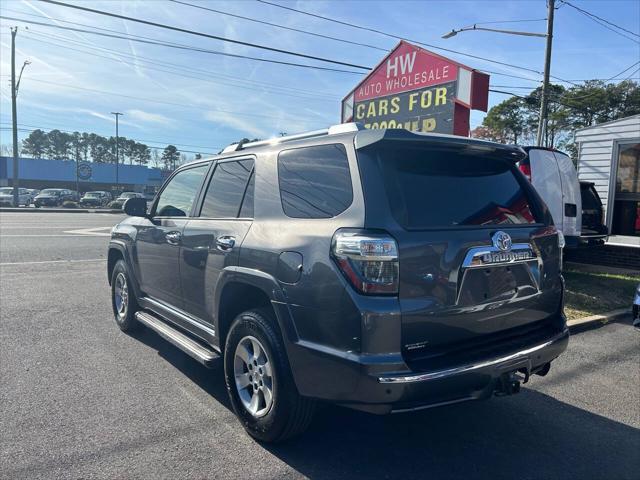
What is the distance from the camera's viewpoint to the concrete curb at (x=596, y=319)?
246 inches

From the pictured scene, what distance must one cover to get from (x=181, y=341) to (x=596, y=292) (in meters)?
6.72

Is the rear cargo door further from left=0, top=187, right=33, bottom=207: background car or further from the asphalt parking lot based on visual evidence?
left=0, top=187, right=33, bottom=207: background car

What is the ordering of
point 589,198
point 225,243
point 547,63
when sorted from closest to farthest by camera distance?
point 225,243, point 589,198, point 547,63

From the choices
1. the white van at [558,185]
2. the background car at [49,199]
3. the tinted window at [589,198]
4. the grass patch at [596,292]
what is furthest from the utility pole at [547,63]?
the background car at [49,199]

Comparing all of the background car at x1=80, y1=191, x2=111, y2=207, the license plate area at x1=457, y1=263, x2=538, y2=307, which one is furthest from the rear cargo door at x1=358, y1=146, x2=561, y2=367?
the background car at x1=80, y1=191, x2=111, y2=207

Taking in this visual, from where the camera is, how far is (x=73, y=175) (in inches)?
2594

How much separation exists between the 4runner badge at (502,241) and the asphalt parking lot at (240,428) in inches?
52.5

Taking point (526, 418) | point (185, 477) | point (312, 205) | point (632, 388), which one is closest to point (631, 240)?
point (632, 388)

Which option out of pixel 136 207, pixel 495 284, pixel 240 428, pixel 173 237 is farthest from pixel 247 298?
pixel 136 207

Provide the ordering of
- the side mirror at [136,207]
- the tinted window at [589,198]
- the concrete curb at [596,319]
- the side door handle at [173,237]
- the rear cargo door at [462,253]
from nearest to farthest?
1. the rear cargo door at [462,253]
2. the side door handle at [173,237]
3. the side mirror at [136,207]
4. the concrete curb at [596,319]
5. the tinted window at [589,198]

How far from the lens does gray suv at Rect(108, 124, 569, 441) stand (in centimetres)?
262

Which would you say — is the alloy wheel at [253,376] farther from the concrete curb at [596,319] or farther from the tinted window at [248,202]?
the concrete curb at [596,319]

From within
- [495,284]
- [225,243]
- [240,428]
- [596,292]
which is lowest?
[240,428]

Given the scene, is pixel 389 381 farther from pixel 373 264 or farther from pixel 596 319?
pixel 596 319
